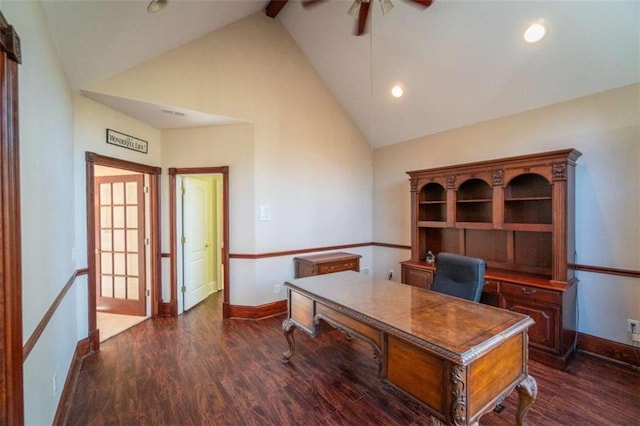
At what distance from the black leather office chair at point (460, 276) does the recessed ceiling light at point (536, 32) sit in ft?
7.42

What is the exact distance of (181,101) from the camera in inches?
129

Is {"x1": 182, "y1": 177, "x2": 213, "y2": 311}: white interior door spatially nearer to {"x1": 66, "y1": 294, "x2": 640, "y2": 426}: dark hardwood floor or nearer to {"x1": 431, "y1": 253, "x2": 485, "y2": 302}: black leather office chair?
{"x1": 66, "y1": 294, "x2": 640, "y2": 426}: dark hardwood floor

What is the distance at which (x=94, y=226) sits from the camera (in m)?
3.08

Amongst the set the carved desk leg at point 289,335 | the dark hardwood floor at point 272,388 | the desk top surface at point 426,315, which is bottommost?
the dark hardwood floor at point 272,388

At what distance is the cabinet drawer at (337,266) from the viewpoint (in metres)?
4.09

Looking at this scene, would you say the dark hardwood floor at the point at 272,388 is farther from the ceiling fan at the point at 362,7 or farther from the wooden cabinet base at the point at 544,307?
the ceiling fan at the point at 362,7

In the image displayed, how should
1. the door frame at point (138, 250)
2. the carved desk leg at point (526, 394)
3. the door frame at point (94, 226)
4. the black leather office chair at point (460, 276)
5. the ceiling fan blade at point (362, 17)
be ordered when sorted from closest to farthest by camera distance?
1. the carved desk leg at point (526, 394)
2. the black leather office chair at point (460, 276)
3. the ceiling fan blade at point (362, 17)
4. the door frame at point (94, 226)
5. the door frame at point (138, 250)

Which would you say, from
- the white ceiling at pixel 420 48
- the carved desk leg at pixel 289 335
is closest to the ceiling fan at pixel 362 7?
the white ceiling at pixel 420 48

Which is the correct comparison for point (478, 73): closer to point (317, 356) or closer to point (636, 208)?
point (636, 208)

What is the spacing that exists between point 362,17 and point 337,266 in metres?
3.06

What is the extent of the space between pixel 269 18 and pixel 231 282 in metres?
3.71

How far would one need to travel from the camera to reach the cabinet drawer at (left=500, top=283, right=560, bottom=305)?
2695 mm

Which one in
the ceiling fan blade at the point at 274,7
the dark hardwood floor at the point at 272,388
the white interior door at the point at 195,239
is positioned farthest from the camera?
the white interior door at the point at 195,239

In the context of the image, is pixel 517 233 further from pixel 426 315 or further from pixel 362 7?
pixel 362 7
